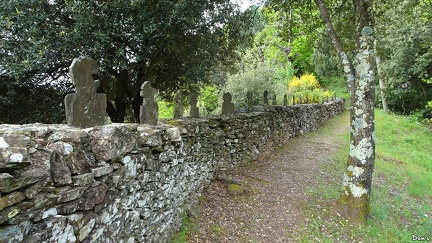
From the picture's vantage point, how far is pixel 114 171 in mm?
2434

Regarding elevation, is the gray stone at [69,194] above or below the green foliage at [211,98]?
below

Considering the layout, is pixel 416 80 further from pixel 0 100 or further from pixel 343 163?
pixel 0 100

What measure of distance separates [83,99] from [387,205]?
20.8 ft

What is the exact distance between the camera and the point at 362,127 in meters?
5.11

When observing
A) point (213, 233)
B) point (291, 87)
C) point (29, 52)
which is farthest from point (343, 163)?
point (291, 87)

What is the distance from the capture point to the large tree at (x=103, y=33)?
5812 mm

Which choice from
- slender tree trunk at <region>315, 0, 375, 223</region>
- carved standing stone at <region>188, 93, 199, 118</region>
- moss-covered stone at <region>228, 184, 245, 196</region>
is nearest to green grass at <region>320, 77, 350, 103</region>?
slender tree trunk at <region>315, 0, 375, 223</region>

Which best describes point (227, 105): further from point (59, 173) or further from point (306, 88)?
point (306, 88)

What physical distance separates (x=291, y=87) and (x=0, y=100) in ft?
74.3

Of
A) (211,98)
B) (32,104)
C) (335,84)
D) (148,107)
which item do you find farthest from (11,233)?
(335,84)

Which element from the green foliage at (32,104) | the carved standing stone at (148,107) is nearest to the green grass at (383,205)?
the carved standing stone at (148,107)

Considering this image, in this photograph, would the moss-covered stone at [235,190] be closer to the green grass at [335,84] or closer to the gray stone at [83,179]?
the gray stone at [83,179]

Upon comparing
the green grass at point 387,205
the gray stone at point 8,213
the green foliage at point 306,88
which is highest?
the green foliage at point 306,88

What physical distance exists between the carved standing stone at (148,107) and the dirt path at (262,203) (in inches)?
72.9
